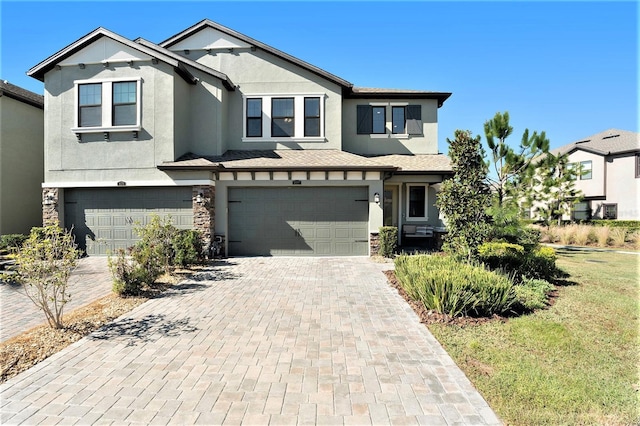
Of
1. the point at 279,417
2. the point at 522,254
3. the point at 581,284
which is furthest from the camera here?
the point at 522,254

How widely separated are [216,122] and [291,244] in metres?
5.96

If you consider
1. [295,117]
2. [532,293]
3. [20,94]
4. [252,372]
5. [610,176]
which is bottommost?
[252,372]

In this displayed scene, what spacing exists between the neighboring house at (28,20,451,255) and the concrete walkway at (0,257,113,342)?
9.46 feet

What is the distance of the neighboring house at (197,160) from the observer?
11820 millimetres

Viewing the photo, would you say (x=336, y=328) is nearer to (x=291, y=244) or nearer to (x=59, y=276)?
(x=59, y=276)

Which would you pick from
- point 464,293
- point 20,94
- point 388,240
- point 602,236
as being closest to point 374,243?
point 388,240

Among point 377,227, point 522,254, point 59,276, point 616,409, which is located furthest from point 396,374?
point 377,227

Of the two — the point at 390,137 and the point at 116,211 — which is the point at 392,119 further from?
the point at 116,211

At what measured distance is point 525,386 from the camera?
3611mm

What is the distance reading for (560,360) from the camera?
4.24 m

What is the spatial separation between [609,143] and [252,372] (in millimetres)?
33252

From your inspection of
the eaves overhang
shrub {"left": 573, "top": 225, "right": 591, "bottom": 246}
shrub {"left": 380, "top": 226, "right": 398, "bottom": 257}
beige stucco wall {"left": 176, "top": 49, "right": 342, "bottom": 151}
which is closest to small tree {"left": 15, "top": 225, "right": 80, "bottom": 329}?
the eaves overhang

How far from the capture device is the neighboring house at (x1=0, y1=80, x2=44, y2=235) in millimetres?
13484

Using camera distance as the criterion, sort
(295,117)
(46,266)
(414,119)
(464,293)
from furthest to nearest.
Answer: (414,119)
(295,117)
(464,293)
(46,266)
